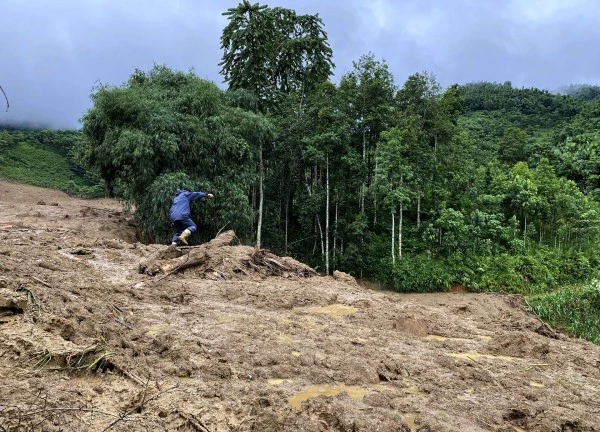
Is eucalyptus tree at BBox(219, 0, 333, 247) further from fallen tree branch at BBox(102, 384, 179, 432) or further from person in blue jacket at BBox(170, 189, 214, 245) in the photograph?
fallen tree branch at BBox(102, 384, 179, 432)

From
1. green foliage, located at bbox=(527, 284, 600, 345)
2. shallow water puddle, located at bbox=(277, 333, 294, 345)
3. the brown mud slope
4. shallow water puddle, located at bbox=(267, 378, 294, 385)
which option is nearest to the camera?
the brown mud slope

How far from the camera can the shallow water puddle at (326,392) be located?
3.73 metres

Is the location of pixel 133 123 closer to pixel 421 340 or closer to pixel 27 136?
pixel 421 340

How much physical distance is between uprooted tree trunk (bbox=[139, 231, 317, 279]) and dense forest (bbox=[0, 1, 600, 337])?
6302mm

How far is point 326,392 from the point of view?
392 centimetres

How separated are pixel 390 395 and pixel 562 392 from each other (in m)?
1.77

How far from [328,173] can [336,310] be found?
13.9 m

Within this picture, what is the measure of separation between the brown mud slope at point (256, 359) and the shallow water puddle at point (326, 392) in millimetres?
19

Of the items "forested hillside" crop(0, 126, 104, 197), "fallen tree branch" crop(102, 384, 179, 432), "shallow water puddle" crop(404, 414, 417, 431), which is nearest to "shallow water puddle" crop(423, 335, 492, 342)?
"shallow water puddle" crop(404, 414, 417, 431)

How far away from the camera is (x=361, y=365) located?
446cm

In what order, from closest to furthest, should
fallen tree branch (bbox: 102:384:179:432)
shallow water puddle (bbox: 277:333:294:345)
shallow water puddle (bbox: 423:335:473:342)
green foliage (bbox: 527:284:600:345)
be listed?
A: fallen tree branch (bbox: 102:384:179:432)
shallow water puddle (bbox: 277:333:294:345)
shallow water puddle (bbox: 423:335:473:342)
green foliage (bbox: 527:284:600:345)

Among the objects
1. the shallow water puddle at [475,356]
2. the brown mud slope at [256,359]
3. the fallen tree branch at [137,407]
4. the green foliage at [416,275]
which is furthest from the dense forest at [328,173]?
the fallen tree branch at [137,407]

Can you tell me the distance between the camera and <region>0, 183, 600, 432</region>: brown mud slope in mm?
3174

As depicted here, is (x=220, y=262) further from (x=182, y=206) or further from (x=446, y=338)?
(x=446, y=338)
